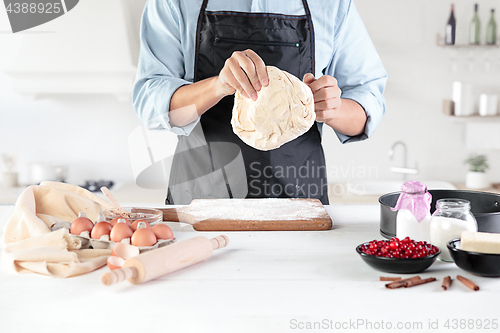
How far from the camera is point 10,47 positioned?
3.31 m

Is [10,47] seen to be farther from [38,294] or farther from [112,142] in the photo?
[38,294]

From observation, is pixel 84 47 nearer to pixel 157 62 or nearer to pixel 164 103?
pixel 157 62

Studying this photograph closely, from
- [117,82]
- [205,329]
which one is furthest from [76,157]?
[205,329]

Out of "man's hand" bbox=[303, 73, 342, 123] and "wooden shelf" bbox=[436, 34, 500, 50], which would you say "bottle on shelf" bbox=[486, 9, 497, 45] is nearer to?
"wooden shelf" bbox=[436, 34, 500, 50]

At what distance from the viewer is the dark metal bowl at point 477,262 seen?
0.87 m

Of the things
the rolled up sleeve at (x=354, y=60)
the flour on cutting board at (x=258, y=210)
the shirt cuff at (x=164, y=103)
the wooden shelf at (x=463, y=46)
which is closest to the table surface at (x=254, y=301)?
the flour on cutting board at (x=258, y=210)

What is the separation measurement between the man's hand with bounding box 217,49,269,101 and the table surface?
17.2 inches

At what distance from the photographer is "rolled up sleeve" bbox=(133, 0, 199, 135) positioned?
5.05 ft

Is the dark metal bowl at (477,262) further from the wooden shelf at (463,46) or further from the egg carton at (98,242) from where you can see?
the wooden shelf at (463,46)

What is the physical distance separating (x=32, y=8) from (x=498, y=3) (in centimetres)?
323

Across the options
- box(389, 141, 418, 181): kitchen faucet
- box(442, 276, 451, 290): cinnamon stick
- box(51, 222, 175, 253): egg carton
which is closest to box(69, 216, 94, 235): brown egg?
box(51, 222, 175, 253): egg carton

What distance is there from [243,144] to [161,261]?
84 cm

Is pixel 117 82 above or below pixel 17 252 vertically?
above

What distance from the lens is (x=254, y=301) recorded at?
814 mm
